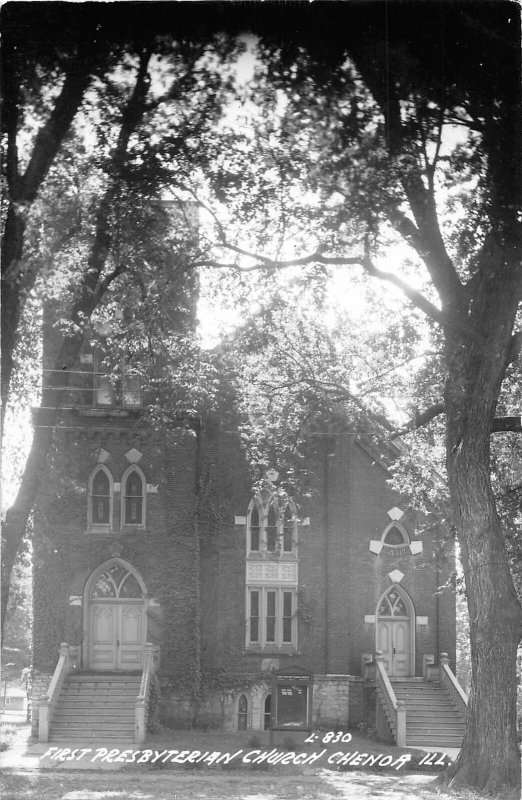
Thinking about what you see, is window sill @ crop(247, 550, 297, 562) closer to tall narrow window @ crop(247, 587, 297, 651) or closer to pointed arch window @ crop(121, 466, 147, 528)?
tall narrow window @ crop(247, 587, 297, 651)

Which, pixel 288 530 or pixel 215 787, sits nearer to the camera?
pixel 215 787

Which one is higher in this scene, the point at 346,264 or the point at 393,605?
the point at 346,264

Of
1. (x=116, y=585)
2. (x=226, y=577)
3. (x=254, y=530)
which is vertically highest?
(x=254, y=530)

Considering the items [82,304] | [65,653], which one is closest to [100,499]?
[65,653]

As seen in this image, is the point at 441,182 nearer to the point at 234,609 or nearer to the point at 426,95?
the point at 426,95

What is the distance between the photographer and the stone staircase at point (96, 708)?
19.8 m

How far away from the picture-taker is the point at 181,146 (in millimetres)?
13047

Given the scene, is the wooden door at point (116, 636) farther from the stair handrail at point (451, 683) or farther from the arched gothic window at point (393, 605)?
the stair handrail at point (451, 683)

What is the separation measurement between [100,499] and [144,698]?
5.14 metres

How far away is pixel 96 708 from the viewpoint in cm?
2158

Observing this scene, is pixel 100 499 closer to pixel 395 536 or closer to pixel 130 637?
pixel 130 637

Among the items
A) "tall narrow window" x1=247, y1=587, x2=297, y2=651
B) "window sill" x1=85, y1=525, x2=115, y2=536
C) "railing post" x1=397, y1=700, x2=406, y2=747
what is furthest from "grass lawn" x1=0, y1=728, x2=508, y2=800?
"tall narrow window" x1=247, y1=587, x2=297, y2=651

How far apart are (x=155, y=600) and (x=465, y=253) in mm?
13033

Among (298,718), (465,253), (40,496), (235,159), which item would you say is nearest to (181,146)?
(235,159)
